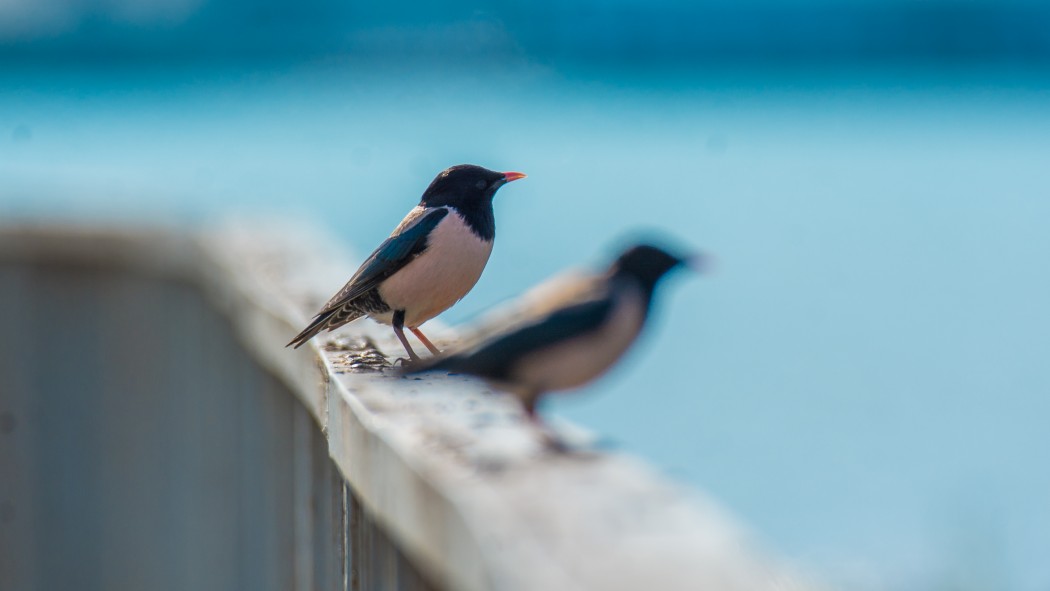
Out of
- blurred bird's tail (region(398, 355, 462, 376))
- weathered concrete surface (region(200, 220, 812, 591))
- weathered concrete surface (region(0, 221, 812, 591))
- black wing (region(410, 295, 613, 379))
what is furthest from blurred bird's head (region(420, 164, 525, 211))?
black wing (region(410, 295, 613, 379))

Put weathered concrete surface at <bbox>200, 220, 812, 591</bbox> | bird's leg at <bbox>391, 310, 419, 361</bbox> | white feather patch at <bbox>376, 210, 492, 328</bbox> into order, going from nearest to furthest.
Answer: weathered concrete surface at <bbox>200, 220, 812, 591</bbox> < white feather patch at <bbox>376, 210, 492, 328</bbox> < bird's leg at <bbox>391, 310, 419, 361</bbox>

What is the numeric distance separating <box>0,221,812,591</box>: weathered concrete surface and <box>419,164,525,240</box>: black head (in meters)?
0.40

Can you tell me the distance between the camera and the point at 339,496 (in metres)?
3.09

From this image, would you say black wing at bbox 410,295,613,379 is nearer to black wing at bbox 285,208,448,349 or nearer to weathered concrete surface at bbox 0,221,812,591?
weathered concrete surface at bbox 0,221,812,591

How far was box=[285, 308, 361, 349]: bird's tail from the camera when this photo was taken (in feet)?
12.0

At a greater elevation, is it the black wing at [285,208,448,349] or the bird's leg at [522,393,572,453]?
the black wing at [285,208,448,349]

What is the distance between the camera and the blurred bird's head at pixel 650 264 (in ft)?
8.61

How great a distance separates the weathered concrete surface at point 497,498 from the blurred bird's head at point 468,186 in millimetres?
411

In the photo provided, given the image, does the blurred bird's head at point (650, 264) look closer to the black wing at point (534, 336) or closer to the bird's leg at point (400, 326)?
the black wing at point (534, 336)

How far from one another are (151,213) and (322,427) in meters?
6.16

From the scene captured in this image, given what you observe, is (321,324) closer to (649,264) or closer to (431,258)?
(431,258)

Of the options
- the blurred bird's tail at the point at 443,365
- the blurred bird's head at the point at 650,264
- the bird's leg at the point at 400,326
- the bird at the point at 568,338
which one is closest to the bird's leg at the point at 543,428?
the bird at the point at 568,338

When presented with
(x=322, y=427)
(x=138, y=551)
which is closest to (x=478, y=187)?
(x=322, y=427)

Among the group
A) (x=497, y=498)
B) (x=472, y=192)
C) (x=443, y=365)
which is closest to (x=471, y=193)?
(x=472, y=192)
